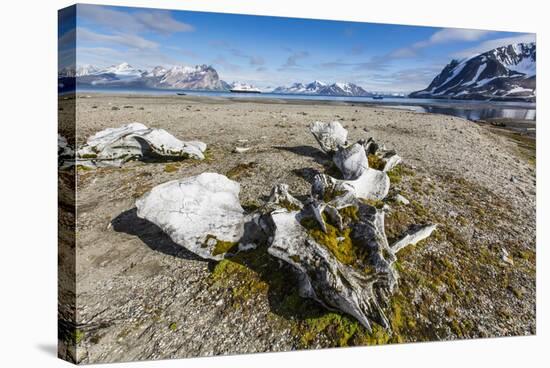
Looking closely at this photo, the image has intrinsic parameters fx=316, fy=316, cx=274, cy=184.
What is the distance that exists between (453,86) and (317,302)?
23.8 feet

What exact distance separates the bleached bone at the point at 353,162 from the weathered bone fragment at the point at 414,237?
2100 mm

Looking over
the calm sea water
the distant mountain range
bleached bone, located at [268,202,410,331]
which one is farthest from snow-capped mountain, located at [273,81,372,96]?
bleached bone, located at [268,202,410,331]

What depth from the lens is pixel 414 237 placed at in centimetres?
664

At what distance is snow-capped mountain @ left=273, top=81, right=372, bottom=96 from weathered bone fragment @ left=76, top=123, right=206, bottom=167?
364 centimetres

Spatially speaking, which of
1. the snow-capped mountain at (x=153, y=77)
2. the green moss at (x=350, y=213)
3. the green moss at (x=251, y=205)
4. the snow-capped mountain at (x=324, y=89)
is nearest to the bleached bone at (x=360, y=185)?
the green moss at (x=350, y=213)

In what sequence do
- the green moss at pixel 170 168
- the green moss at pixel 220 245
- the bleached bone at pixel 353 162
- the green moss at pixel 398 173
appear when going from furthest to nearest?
the green moss at pixel 170 168 → the green moss at pixel 398 173 → the bleached bone at pixel 353 162 → the green moss at pixel 220 245

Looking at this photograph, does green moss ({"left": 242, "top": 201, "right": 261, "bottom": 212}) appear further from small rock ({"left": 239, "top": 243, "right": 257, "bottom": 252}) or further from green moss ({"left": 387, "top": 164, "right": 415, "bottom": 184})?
green moss ({"left": 387, "top": 164, "right": 415, "bottom": 184})

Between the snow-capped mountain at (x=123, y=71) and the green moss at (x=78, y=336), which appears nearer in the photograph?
the green moss at (x=78, y=336)

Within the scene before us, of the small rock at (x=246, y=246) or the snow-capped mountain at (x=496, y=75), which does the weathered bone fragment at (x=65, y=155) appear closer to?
the small rock at (x=246, y=246)

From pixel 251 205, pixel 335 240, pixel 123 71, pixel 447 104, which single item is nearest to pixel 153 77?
pixel 123 71

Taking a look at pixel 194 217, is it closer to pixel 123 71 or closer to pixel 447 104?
pixel 123 71

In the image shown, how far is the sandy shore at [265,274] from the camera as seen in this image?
16.4ft

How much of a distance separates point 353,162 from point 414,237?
2880mm

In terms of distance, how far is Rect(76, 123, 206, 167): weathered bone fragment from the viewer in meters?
8.31
